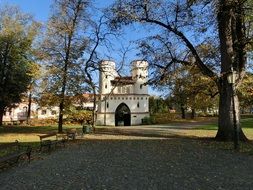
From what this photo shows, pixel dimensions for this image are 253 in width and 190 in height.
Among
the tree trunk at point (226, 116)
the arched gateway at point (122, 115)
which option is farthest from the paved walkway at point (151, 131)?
the arched gateway at point (122, 115)

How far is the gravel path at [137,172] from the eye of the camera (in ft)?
32.8

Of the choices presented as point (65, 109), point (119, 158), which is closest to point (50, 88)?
point (65, 109)

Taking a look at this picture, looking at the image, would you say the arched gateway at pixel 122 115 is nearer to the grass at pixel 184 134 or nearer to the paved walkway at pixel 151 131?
the paved walkway at pixel 151 131

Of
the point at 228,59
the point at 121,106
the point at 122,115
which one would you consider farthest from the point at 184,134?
the point at 121,106

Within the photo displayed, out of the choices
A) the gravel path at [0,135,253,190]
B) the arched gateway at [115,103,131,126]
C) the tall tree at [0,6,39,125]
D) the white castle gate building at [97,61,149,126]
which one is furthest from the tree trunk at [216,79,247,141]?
the arched gateway at [115,103,131,126]

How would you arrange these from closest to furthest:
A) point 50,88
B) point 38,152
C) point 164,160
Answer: point 164,160 → point 38,152 → point 50,88

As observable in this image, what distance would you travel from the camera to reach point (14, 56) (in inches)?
1743

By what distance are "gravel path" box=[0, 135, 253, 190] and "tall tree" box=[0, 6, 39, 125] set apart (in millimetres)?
27936

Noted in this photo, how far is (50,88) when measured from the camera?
3447 cm

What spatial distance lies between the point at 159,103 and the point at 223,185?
77670mm

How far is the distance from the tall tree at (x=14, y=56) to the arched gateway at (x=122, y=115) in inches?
942

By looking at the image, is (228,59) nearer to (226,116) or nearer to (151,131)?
(226,116)

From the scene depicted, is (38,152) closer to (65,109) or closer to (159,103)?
(65,109)

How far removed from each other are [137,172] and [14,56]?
3542 centimetres
